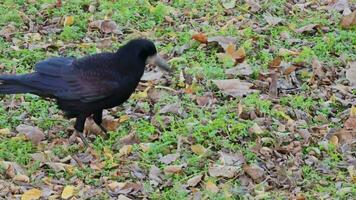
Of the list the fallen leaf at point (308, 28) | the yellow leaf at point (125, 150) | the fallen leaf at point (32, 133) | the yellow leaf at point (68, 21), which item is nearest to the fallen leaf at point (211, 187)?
the yellow leaf at point (125, 150)

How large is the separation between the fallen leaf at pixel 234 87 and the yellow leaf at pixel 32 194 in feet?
6.97

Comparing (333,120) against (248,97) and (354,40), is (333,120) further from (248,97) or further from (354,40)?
(354,40)

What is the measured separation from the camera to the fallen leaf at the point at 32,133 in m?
6.30

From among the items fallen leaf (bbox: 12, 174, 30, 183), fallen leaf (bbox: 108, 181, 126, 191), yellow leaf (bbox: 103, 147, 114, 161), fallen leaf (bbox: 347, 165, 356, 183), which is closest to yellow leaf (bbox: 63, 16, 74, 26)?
yellow leaf (bbox: 103, 147, 114, 161)

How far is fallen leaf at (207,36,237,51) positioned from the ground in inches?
0.5

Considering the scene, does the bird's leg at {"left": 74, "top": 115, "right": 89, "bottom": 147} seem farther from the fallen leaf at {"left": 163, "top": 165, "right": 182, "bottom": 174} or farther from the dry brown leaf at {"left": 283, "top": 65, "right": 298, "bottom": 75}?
the dry brown leaf at {"left": 283, "top": 65, "right": 298, "bottom": 75}

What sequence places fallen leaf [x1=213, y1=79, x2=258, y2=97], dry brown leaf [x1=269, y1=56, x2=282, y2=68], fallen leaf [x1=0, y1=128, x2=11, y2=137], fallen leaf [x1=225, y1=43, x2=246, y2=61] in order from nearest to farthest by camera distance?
fallen leaf [x1=0, y1=128, x2=11, y2=137], fallen leaf [x1=213, y1=79, x2=258, y2=97], dry brown leaf [x1=269, y1=56, x2=282, y2=68], fallen leaf [x1=225, y1=43, x2=246, y2=61]

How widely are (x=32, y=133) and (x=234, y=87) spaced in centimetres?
180

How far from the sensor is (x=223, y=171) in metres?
5.79

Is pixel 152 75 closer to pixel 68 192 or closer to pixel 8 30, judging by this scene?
pixel 8 30

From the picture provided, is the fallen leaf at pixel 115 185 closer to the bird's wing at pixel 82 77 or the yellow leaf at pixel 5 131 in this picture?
the bird's wing at pixel 82 77

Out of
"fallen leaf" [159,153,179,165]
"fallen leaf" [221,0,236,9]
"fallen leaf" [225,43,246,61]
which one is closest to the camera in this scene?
"fallen leaf" [159,153,179,165]

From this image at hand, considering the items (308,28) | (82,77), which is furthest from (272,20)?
(82,77)

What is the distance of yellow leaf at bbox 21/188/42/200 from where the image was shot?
550 centimetres
